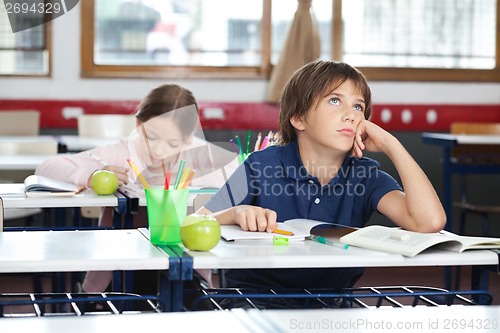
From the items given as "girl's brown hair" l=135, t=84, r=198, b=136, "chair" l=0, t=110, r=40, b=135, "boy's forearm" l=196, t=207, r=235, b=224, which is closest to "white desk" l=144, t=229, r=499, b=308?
"boy's forearm" l=196, t=207, r=235, b=224

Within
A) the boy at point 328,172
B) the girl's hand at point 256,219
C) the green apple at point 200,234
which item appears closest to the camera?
the green apple at point 200,234

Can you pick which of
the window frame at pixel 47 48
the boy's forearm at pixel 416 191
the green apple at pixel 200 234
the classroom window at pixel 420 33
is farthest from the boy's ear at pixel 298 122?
the classroom window at pixel 420 33

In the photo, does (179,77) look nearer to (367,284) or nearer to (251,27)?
(251,27)

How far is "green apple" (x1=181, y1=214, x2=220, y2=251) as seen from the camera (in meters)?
1.64

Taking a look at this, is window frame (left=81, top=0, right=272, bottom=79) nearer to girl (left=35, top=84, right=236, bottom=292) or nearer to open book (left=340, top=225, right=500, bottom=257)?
girl (left=35, top=84, right=236, bottom=292)

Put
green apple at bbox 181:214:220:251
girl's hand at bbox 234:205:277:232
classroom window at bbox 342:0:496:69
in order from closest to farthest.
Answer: green apple at bbox 181:214:220:251 < girl's hand at bbox 234:205:277:232 < classroom window at bbox 342:0:496:69

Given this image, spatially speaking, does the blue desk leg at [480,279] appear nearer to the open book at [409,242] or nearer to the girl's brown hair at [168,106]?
the open book at [409,242]

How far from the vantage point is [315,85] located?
225 cm

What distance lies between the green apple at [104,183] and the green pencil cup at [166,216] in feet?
3.18

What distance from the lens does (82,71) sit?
5277 mm

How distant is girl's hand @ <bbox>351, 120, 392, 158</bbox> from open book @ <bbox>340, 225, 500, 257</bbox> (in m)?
0.40

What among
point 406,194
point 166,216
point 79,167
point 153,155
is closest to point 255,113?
point 153,155

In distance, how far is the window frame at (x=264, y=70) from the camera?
528 cm

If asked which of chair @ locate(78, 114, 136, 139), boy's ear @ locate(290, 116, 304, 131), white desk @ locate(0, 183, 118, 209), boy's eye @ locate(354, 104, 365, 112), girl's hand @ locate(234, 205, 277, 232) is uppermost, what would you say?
boy's eye @ locate(354, 104, 365, 112)
